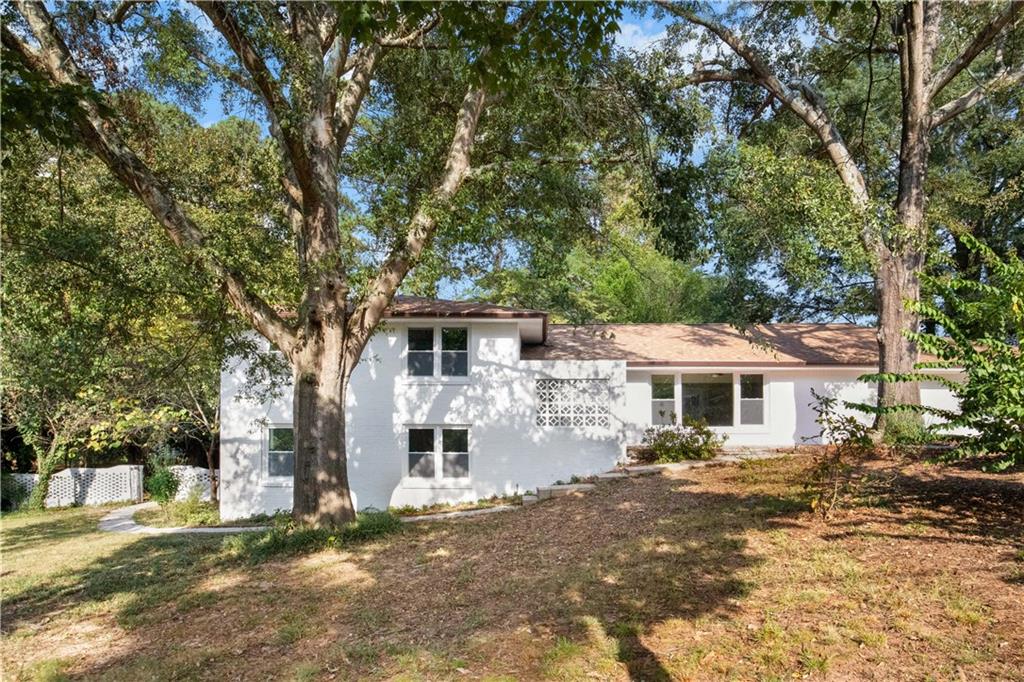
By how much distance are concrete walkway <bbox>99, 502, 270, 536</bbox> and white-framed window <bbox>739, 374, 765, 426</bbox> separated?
38.8ft

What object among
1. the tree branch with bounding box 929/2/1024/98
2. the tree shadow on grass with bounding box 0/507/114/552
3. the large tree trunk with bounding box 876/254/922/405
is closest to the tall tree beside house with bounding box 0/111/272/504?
the tree shadow on grass with bounding box 0/507/114/552

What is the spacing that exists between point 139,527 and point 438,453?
270 inches

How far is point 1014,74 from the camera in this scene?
1199 centimetres

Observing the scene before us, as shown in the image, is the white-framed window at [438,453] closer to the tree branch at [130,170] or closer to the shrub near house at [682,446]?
the shrub near house at [682,446]

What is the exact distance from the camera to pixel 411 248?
28.1 feet

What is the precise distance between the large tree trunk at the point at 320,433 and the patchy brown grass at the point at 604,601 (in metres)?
1.06

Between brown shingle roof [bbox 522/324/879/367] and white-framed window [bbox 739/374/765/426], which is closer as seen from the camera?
brown shingle roof [bbox 522/324/879/367]

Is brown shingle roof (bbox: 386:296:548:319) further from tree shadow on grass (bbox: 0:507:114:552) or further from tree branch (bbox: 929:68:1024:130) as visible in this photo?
tree branch (bbox: 929:68:1024:130)

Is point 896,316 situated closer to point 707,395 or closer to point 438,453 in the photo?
point 707,395

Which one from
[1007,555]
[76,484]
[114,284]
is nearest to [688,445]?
[1007,555]

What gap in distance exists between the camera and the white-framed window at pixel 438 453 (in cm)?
1502

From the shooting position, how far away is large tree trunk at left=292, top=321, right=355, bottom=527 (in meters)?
8.50

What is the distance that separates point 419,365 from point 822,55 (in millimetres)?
11030

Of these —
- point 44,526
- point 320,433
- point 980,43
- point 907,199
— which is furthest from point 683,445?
point 44,526
